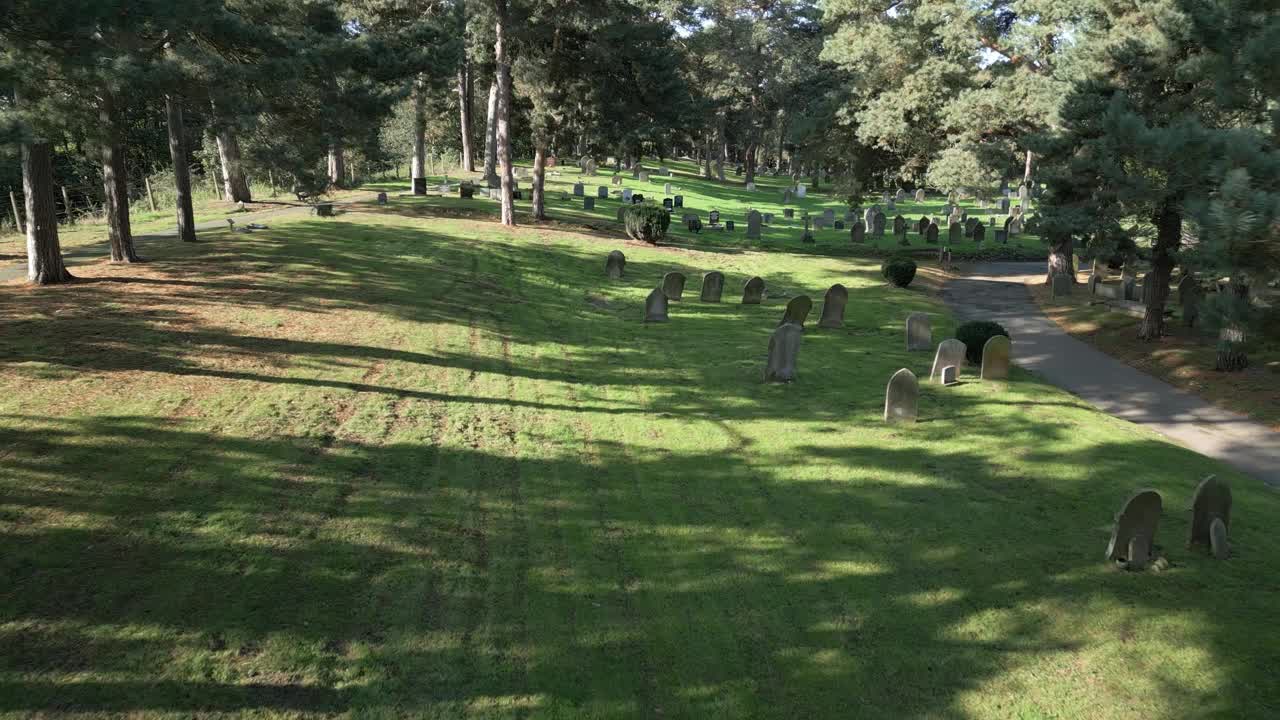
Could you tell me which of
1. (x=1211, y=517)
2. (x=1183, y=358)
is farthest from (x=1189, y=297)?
(x=1211, y=517)

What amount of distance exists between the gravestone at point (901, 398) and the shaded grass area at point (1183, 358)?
4233mm

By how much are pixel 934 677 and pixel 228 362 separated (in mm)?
10500

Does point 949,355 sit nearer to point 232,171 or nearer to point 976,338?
point 976,338

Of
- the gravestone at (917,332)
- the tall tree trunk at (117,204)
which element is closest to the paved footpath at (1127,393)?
the gravestone at (917,332)

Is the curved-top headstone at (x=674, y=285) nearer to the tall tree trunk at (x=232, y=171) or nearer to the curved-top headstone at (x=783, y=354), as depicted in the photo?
the curved-top headstone at (x=783, y=354)

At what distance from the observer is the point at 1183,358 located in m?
17.5

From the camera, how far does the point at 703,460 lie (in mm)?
11180

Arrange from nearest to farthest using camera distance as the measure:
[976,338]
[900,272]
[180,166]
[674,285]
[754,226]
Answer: [976,338] → [180,166] → [674,285] → [900,272] → [754,226]

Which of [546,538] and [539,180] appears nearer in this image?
[546,538]

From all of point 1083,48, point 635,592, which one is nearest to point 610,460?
point 635,592

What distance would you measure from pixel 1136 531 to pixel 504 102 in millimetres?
26000

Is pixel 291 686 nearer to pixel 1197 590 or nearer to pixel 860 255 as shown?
pixel 1197 590

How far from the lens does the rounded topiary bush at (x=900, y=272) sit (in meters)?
26.6

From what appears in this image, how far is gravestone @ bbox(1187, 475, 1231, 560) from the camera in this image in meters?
8.47
